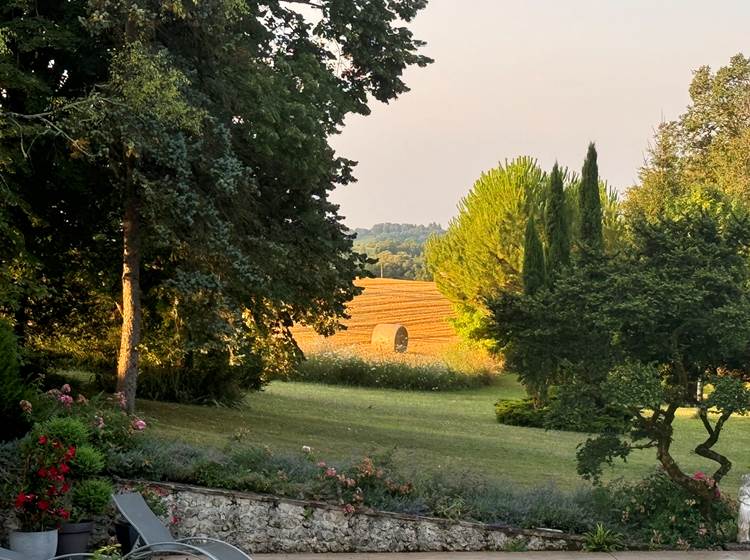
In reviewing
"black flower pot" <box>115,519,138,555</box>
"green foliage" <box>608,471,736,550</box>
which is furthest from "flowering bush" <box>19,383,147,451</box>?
"green foliage" <box>608,471,736,550</box>

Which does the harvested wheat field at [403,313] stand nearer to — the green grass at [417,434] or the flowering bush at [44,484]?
the green grass at [417,434]

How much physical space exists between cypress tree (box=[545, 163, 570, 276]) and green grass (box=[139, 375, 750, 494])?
198 inches

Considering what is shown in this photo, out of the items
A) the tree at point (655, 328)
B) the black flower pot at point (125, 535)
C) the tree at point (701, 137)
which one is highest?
the tree at point (701, 137)

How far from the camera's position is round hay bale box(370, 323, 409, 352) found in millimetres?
44875

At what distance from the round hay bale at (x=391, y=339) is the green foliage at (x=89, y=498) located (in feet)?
121

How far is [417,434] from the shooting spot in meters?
19.8

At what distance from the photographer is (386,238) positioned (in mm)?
90875

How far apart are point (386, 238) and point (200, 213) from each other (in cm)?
7888

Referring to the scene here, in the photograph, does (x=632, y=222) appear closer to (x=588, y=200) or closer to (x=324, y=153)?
(x=324, y=153)

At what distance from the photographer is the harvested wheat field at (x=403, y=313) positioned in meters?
49.3

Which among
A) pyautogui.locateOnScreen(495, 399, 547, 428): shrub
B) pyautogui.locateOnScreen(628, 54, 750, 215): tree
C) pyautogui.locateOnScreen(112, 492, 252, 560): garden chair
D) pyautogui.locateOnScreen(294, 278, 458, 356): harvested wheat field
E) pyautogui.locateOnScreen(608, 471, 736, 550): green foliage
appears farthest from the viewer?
pyautogui.locateOnScreen(294, 278, 458, 356): harvested wheat field

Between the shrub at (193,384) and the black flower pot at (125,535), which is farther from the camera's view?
the shrub at (193,384)

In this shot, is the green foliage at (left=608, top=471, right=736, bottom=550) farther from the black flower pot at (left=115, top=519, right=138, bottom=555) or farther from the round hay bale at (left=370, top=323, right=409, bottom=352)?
the round hay bale at (left=370, top=323, right=409, bottom=352)

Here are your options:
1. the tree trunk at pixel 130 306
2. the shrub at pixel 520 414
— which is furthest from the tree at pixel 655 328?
the shrub at pixel 520 414
